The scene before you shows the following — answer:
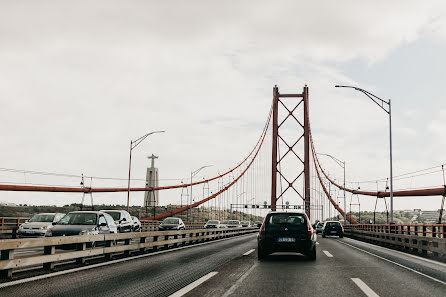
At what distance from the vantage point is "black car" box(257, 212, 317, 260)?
13.5 metres

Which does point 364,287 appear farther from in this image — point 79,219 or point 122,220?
point 122,220

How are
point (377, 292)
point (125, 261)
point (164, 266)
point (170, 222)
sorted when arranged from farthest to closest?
point (170, 222) → point (125, 261) → point (164, 266) → point (377, 292)

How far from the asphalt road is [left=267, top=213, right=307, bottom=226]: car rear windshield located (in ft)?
4.65

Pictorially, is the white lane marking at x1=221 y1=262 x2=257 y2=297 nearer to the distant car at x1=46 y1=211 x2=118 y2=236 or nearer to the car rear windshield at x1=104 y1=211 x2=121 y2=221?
the distant car at x1=46 y1=211 x2=118 y2=236

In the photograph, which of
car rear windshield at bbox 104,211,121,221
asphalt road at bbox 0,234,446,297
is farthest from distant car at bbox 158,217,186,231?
asphalt road at bbox 0,234,446,297

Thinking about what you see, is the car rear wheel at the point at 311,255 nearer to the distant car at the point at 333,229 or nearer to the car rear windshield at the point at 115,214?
the car rear windshield at the point at 115,214

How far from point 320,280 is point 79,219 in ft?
31.7

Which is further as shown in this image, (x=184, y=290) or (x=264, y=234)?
(x=264, y=234)

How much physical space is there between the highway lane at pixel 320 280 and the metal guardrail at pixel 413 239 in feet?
14.0

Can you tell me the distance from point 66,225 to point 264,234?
6.47 meters

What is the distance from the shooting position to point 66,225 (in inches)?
602

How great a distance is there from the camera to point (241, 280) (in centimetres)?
915

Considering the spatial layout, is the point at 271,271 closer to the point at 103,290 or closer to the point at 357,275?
the point at 357,275

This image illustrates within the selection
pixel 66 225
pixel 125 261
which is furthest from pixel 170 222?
pixel 125 261
